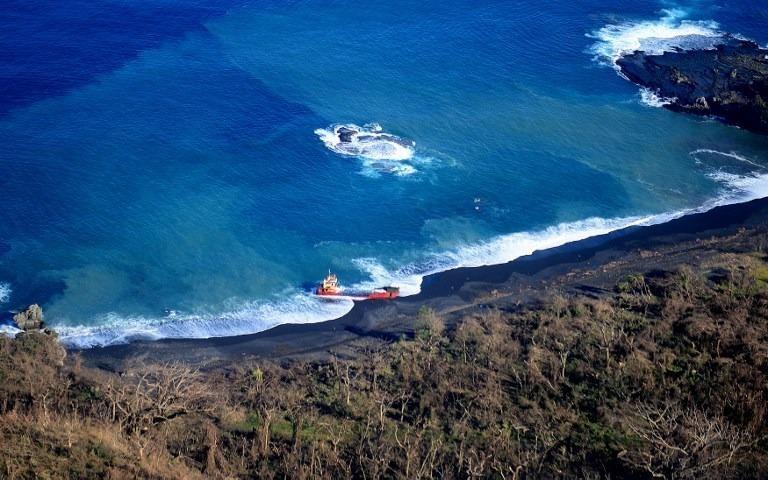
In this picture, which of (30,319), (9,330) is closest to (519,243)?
(30,319)

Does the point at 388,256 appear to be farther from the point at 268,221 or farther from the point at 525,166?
the point at 525,166

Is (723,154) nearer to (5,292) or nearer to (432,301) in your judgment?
(432,301)

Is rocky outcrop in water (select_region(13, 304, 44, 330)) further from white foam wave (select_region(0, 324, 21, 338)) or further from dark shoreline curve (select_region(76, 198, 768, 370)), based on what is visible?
dark shoreline curve (select_region(76, 198, 768, 370))

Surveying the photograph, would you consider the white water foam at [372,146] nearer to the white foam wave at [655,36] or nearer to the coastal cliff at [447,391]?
the coastal cliff at [447,391]

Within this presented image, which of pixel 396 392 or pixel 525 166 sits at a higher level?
pixel 525 166

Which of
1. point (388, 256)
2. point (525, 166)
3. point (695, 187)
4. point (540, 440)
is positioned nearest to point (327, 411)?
point (540, 440)

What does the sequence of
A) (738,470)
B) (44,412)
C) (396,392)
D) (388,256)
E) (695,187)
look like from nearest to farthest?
(738,470)
(44,412)
(396,392)
(388,256)
(695,187)
